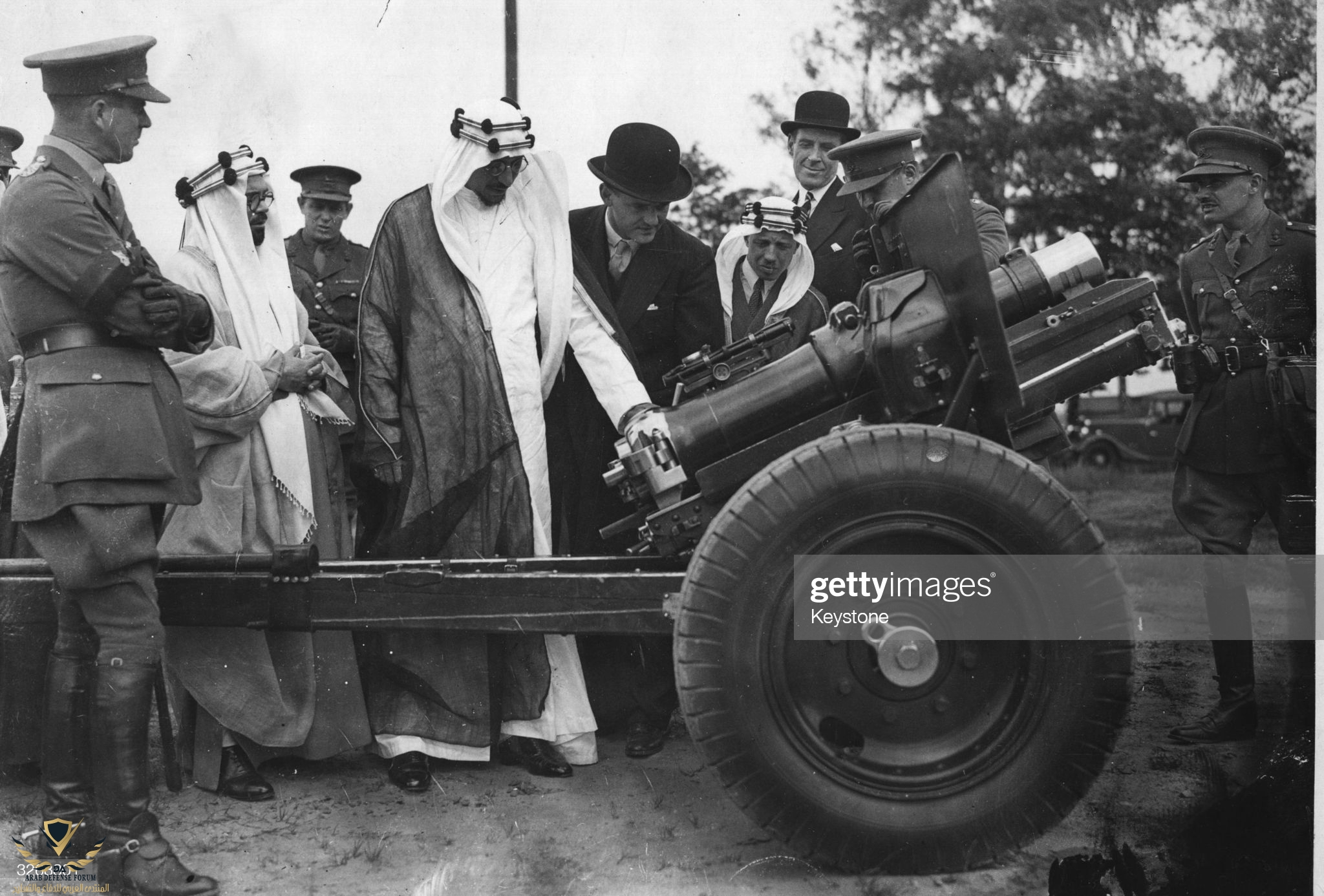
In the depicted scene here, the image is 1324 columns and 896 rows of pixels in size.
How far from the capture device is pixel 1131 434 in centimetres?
1362

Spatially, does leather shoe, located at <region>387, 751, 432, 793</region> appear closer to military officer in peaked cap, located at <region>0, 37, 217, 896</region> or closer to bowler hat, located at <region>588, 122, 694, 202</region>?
military officer in peaked cap, located at <region>0, 37, 217, 896</region>

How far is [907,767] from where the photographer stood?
2785 mm

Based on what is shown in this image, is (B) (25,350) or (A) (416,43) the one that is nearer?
(B) (25,350)

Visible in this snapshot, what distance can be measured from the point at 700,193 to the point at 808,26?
3.18ft

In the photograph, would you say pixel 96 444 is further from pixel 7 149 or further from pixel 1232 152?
pixel 1232 152

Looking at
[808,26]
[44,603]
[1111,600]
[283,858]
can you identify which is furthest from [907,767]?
[808,26]

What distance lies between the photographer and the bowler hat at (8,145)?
3652 mm

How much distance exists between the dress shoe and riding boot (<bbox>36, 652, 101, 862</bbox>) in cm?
343

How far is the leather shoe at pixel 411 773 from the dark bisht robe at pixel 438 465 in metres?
0.08

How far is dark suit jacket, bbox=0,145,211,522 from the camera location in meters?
2.90

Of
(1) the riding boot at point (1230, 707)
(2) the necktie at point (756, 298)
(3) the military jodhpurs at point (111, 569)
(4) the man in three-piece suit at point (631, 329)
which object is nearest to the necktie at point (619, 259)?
(4) the man in three-piece suit at point (631, 329)

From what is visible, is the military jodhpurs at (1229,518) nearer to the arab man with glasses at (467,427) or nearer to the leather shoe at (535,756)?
the arab man with glasses at (467,427)

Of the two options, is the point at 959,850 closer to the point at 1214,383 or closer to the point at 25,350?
the point at 1214,383

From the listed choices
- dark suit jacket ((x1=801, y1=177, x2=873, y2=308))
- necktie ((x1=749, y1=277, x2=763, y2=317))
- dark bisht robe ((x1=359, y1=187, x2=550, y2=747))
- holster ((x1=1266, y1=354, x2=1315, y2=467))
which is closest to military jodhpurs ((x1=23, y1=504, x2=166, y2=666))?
dark bisht robe ((x1=359, y1=187, x2=550, y2=747))
